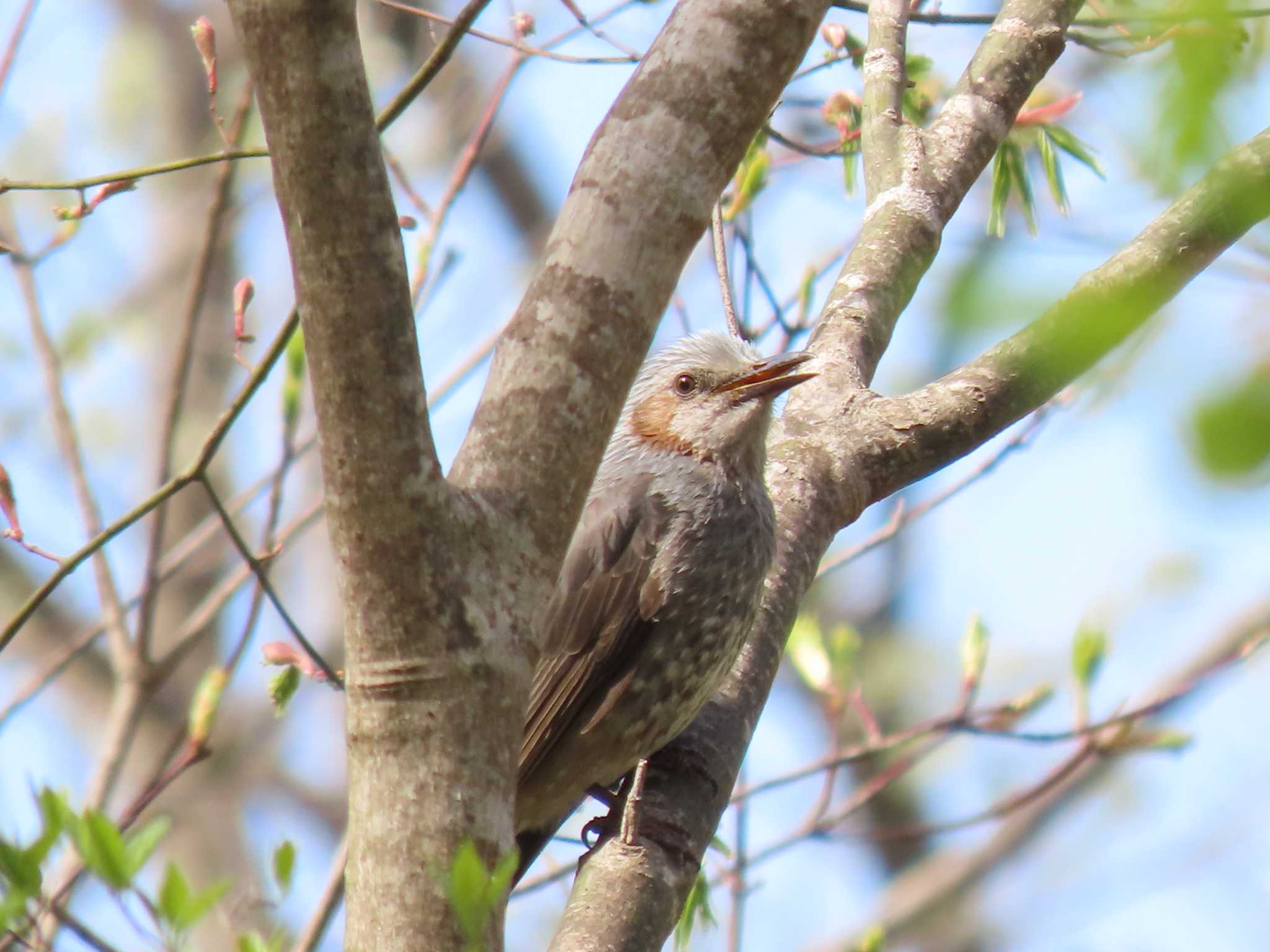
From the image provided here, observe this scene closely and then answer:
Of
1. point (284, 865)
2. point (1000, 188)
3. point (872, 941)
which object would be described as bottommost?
point (284, 865)

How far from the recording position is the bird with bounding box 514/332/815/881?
3469mm

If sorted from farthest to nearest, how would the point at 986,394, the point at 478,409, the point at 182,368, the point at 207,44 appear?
the point at 182,368 < the point at 986,394 < the point at 207,44 < the point at 478,409

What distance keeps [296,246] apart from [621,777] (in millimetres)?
2264

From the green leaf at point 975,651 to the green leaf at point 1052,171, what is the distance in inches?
50.4

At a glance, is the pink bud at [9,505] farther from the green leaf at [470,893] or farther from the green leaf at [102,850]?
the green leaf at [470,893]

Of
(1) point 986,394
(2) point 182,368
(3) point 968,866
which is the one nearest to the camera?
(1) point 986,394

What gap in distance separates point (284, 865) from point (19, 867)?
57 centimetres

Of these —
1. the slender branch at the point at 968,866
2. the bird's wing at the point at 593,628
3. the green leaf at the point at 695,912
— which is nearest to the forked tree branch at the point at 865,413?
the bird's wing at the point at 593,628

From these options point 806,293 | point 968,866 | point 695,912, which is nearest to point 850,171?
point 806,293

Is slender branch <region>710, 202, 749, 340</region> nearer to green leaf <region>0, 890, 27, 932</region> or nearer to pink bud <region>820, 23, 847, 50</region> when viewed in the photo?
pink bud <region>820, 23, 847, 50</region>

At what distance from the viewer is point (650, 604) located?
143 inches

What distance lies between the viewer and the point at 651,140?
2.20 metres

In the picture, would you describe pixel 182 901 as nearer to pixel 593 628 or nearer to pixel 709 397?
pixel 593 628

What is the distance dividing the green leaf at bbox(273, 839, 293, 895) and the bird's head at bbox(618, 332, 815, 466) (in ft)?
6.45
